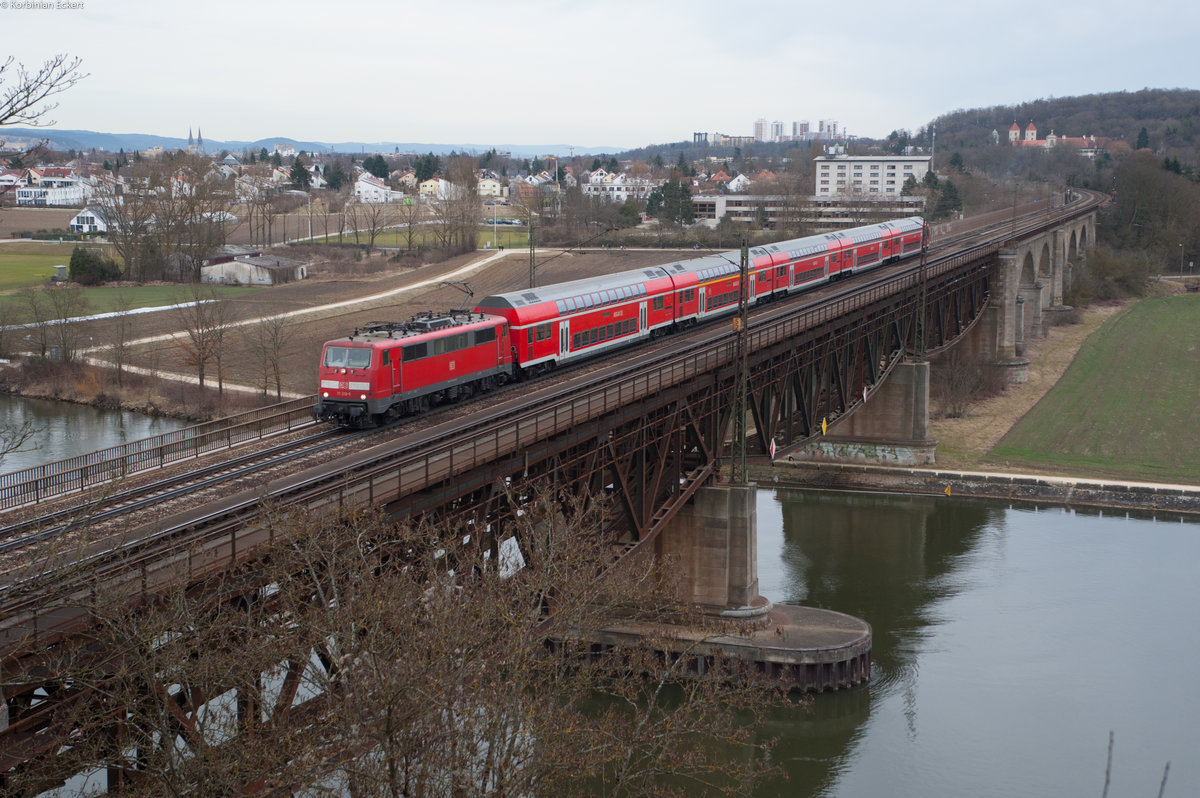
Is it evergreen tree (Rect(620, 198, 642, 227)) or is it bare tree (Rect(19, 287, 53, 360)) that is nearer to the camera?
bare tree (Rect(19, 287, 53, 360))

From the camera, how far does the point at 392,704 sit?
13.2 m

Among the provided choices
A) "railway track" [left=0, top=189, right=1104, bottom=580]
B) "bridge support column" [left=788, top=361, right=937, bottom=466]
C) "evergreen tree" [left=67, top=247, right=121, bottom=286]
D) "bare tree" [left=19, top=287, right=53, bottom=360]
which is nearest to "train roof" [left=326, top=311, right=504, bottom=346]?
"railway track" [left=0, top=189, right=1104, bottom=580]

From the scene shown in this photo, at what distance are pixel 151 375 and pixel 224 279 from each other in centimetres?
3588

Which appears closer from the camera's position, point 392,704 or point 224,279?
point 392,704

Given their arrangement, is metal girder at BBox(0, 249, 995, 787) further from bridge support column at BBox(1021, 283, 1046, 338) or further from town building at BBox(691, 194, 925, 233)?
town building at BBox(691, 194, 925, 233)

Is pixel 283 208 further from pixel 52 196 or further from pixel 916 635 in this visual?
pixel 916 635

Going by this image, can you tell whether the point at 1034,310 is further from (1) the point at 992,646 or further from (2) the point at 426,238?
(2) the point at 426,238

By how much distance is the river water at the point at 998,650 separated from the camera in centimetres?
3125

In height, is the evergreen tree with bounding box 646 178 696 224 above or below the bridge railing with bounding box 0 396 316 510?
above

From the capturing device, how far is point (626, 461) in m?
32.6

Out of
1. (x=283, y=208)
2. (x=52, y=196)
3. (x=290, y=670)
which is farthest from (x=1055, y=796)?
(x=52, y=196)

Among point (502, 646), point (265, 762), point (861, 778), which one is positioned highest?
point (502, 646)

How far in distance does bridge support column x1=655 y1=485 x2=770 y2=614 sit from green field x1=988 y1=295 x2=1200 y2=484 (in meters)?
30.9

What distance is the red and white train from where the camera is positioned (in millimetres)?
32156
